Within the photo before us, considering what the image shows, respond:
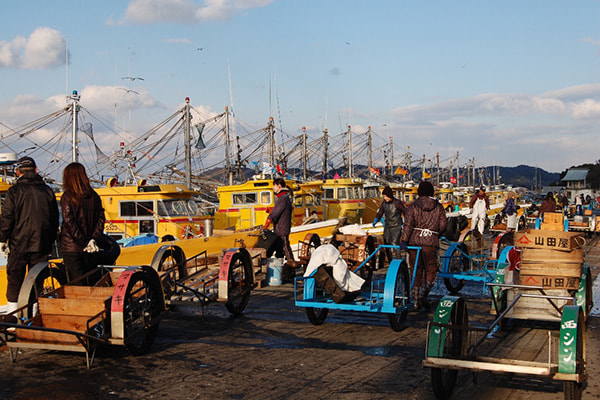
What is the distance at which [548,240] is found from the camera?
23.9ft

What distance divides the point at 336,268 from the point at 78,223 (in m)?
3.30

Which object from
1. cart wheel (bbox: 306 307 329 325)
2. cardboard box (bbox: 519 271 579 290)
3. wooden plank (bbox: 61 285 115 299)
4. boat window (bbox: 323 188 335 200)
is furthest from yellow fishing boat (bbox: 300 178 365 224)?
wooden plank (bbox: 61 285 115 299)

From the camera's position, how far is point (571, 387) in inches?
180

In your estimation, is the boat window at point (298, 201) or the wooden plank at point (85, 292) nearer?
the wooden plank at point (85, 292)

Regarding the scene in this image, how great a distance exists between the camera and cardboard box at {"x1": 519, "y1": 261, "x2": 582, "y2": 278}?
23.6 feet

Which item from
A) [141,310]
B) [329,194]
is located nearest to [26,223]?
[141,310]

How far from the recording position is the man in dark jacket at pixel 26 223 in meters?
6.87

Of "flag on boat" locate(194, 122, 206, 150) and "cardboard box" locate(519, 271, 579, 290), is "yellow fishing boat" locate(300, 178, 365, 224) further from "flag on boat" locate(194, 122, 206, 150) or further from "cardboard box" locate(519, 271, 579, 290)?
"cardboard box" locate(519, 271, 579, 290)

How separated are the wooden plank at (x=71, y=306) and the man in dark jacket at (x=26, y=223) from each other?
38.9 inches

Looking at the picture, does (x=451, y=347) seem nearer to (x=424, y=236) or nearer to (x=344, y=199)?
(x=424, y=236)

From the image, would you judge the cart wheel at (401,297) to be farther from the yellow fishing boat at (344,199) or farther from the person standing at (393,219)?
the yellow fishing boat at (344,199)

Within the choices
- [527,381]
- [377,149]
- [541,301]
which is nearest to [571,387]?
[527,381]

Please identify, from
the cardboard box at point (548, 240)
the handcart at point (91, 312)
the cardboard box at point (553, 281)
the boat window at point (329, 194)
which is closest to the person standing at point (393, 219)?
the cardboard box at point (548, 240)

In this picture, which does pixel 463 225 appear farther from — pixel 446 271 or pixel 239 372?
pixel 239 372
